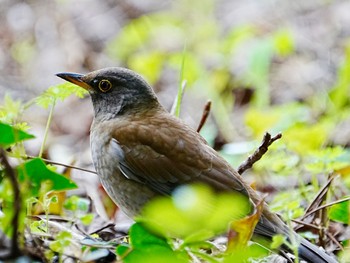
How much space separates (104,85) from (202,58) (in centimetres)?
509

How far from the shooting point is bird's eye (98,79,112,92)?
475cm

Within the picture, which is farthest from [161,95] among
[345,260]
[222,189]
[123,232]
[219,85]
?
[345,260]

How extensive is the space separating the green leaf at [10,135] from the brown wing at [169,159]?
4.03 ft

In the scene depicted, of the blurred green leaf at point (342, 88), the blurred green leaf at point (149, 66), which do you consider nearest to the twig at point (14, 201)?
the blurred green leaf at point (342, 88)

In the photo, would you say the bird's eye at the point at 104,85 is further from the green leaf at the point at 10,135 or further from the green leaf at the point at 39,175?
the green leaf at the point at 10,135

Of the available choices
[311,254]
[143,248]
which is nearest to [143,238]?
[143,248]

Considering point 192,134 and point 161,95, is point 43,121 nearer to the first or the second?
point 161,95

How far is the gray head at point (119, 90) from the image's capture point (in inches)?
185

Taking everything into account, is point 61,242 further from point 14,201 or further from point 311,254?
point 311,254

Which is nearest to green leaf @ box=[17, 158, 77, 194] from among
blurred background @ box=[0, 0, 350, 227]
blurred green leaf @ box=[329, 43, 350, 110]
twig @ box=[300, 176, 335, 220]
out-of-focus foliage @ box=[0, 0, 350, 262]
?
out-of-focus foliage @ box=[0, 0, 350, 262]

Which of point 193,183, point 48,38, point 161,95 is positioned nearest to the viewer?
point 193,183

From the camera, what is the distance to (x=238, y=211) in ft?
12.6

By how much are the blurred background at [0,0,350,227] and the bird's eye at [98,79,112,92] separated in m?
1.50

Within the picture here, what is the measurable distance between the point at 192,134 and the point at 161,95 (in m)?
5.04
